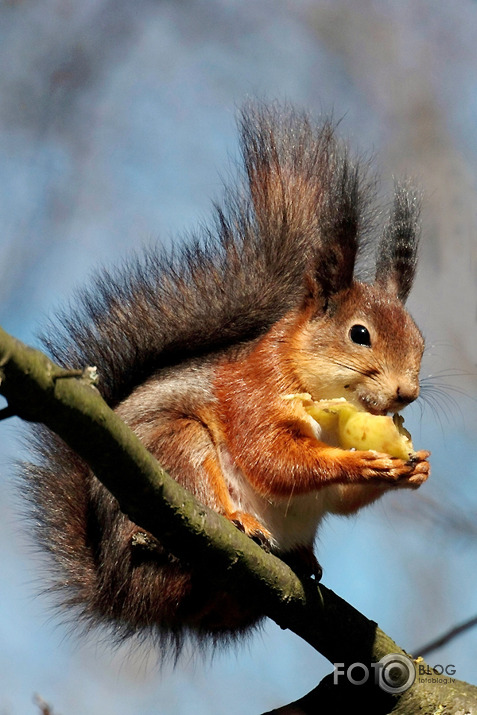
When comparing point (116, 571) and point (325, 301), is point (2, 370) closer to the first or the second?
point (116, 571)

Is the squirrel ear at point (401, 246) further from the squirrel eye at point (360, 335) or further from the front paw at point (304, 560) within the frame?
the front paw at point (304, 560)

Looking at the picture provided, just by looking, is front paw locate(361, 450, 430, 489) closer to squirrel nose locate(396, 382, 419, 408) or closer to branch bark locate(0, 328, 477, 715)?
squirrel nose locate(396, 382, 419, 408)

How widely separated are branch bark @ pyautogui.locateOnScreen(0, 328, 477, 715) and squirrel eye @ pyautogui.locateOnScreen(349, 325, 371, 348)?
93cm

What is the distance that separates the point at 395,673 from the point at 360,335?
1149 millimetres

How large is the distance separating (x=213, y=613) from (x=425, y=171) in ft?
9.79

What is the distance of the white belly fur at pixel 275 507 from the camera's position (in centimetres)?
290

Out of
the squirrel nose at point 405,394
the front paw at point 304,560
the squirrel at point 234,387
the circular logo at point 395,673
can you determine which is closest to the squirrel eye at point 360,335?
the squirrel at point 234,387

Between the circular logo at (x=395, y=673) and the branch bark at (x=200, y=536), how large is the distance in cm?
2

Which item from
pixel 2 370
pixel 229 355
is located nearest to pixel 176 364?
pixel 229 355

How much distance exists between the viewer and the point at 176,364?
307 cm

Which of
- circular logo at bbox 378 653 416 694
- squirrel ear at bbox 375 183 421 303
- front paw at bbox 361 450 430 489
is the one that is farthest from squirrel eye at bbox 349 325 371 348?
circular logo at bbox 378 653 416 694

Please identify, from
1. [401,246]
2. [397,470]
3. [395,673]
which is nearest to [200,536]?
[397,470]

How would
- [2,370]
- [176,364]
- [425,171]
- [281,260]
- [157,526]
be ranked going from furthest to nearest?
1. [425,171]
2. [281,260]
3. [176,364]
4. [157,526]
5. [2,370]

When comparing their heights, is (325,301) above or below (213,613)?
above
